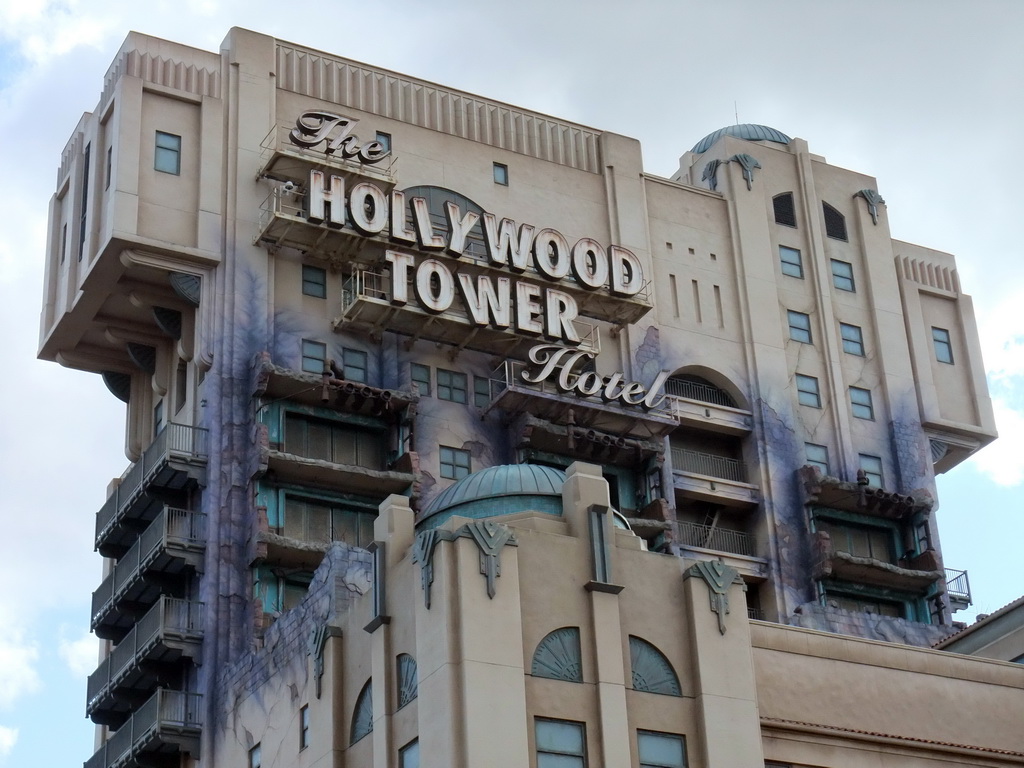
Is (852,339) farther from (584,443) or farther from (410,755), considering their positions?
(410,755)

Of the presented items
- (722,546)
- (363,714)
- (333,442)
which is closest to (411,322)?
(333,442)

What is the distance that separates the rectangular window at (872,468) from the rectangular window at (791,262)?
1014cm

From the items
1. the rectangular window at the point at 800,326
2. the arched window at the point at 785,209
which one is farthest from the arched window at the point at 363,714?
the arched window at the point at 785,209

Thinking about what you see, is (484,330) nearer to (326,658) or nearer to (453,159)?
(453,159)

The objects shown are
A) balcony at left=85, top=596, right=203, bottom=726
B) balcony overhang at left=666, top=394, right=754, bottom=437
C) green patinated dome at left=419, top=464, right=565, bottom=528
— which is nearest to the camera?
green patinated dome at left=419, top=464, right=565, bottom=528

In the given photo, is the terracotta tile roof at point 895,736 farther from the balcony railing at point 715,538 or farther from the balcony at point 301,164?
the balcony at point 301,164

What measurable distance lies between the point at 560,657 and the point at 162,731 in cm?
2624

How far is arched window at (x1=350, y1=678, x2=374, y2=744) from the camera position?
54.6m

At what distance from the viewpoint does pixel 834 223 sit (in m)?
99.3

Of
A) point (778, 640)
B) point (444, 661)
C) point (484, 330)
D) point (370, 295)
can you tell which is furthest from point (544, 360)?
point (444, 661)

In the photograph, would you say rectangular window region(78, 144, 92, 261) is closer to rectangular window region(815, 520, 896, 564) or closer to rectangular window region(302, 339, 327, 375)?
rectangular window region(302, 339, 327, 375)

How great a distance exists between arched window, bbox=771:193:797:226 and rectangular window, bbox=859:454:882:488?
43.5 ft

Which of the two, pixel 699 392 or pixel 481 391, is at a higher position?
pixel 699 392

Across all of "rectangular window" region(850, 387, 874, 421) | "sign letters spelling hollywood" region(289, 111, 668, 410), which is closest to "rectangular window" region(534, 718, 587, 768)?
"sign letters spelling hollywood" region(289, 111, 668, 410)
